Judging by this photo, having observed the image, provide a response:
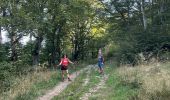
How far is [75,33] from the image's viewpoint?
53.3 m

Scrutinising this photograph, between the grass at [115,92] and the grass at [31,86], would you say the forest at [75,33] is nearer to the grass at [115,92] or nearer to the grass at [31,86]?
the grass at [31,86]

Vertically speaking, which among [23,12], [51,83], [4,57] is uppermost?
[23,12]

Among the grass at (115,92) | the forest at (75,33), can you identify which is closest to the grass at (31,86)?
the forest at (75,33)

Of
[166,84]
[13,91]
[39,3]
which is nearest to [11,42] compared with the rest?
[39,3]

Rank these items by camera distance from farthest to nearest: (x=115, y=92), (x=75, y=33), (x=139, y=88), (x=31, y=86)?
(x=75, y=33) → (x=31, y=86) → (x=115, y=92) → (x=139, y=88)

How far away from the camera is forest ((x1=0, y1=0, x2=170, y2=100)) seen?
1163 inches

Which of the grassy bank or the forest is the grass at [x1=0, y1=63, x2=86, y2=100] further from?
the grassy bank

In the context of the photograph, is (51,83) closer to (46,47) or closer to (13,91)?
(13,91)

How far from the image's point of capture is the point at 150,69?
22.3 metres

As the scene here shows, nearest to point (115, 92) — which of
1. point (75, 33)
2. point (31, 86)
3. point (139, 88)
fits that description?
point (139, 88)

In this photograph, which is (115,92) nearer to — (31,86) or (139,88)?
(139,88)

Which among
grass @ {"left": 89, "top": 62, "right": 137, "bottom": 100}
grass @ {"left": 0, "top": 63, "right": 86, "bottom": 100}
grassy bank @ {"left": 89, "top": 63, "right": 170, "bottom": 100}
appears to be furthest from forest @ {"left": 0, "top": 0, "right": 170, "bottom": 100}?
grassy bank @ {"left": 89, "top": 63, "right": 170, "bottom": 100}

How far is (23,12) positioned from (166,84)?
18.2 metres

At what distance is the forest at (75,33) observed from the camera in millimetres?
29538
